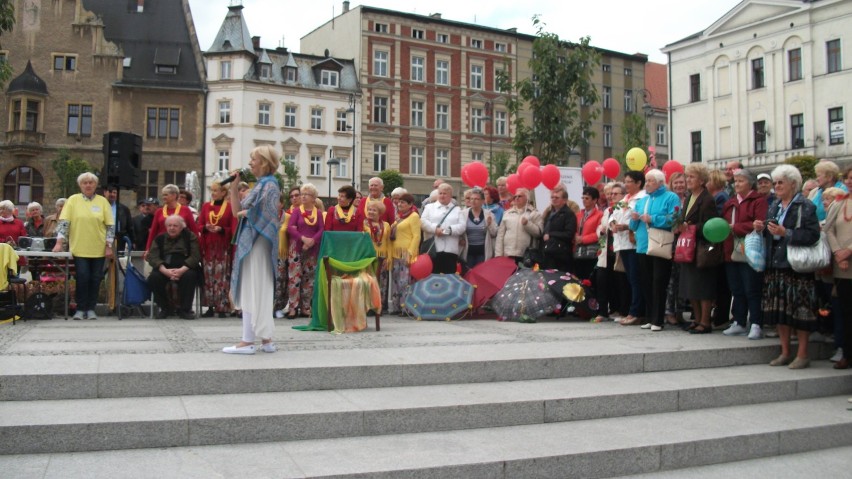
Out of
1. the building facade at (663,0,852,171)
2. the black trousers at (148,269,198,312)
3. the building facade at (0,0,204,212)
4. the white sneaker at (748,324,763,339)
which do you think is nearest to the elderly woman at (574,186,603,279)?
the white sneaker at (748,324,763,339)

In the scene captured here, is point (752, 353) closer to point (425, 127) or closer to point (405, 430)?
point (405, 430)

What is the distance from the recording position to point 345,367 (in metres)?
6.40

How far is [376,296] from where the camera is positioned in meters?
8.88

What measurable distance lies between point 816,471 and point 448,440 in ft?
9.17

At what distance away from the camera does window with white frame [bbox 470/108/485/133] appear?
58.5 metres

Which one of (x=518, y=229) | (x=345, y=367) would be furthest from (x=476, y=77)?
(x=345, y=367)

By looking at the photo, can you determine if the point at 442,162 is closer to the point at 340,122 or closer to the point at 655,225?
the point at 340,122

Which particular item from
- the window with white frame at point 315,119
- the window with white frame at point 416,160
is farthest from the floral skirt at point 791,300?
the window with white frame at point 416,160

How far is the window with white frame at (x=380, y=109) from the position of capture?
54688mm

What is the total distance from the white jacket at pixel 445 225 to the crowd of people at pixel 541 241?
0.02 m

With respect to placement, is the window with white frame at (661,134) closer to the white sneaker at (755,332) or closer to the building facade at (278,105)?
the building facade at (278,105)

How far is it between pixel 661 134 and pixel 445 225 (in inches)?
2373

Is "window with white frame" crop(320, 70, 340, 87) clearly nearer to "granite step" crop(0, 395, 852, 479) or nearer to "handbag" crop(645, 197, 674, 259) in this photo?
"handbag" crop(645, 197, 674, 259)

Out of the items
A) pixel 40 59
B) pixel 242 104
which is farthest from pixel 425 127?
pixel 40 59
